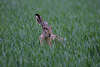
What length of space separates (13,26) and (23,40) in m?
0.79

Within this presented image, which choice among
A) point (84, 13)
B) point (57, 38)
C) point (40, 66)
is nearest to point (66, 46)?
point (57, 38)

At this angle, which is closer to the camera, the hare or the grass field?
the grass field

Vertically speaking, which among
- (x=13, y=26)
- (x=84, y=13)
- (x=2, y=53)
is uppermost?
(x=84, y=13)

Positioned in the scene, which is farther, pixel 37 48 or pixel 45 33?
pixel 45 33

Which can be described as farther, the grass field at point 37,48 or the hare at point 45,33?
the hare at point 45,33

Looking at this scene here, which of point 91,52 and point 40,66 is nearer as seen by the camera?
point 40,66

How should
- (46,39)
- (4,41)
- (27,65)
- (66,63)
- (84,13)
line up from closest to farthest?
(27,65) < (66,63) < (4,41) < (46,39) < (84,13)

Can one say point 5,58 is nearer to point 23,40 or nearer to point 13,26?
point 23,40

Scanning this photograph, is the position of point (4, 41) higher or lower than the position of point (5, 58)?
higher

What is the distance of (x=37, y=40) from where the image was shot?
3.93m

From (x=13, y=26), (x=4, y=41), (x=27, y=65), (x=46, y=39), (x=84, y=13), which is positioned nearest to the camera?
(x=27, y=65)

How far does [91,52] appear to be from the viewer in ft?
13.2

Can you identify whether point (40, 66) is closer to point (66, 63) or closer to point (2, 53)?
point (66, 63)

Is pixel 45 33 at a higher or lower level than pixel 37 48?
higher
